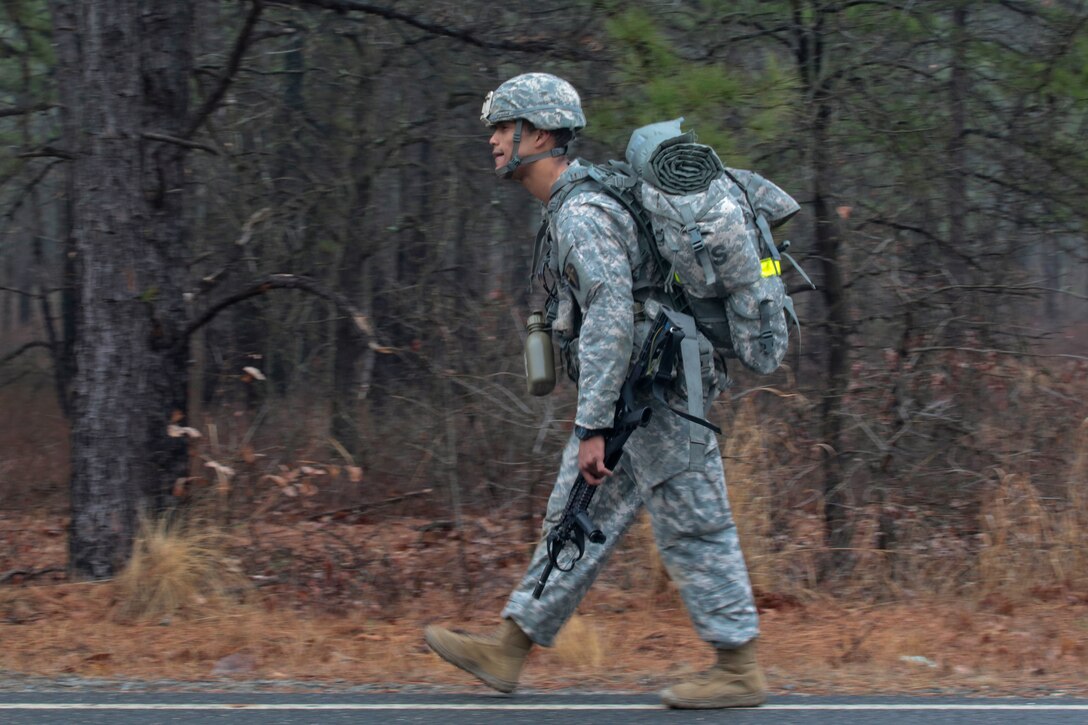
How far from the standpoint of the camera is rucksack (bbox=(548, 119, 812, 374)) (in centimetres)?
386

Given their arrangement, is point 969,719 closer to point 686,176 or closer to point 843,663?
point 843,663

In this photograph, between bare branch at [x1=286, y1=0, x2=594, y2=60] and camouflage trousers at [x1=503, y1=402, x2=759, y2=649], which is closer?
camouflage trousers at [x1=503, y1=402, x2=759, y2=649]

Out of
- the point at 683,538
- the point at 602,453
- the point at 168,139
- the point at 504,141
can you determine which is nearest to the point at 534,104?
the point at 504,141

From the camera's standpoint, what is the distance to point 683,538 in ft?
13.3

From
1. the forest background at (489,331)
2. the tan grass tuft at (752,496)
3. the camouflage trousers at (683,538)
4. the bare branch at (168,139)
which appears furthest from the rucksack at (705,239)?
the bare branch at (168,139)

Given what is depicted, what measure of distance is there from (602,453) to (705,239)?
757mm

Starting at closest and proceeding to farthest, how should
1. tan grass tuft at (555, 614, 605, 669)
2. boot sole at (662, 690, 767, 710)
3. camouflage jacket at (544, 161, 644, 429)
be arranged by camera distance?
camouflage jacket at (544, 161, 644, 429) → boot sole at (662, 690, 767, 710) → tan grass tuft at (555, 614, 605, 669)

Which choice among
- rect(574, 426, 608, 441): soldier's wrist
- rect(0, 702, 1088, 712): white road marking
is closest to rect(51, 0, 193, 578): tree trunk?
rect(0, 702, 1088, 712): white road marking

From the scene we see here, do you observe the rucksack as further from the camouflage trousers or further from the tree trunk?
the tree trunk

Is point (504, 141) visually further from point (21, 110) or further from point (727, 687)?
point (21, 110)

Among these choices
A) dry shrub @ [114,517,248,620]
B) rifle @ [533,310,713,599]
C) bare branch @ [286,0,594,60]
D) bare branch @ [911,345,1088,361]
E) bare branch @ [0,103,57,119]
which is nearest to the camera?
rifle @ [533,310,713,599]

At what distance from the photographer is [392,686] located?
14.6 ft

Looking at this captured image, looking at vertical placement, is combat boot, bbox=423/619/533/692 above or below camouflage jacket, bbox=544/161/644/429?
below

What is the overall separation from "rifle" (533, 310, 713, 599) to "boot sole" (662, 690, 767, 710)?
58 cm
